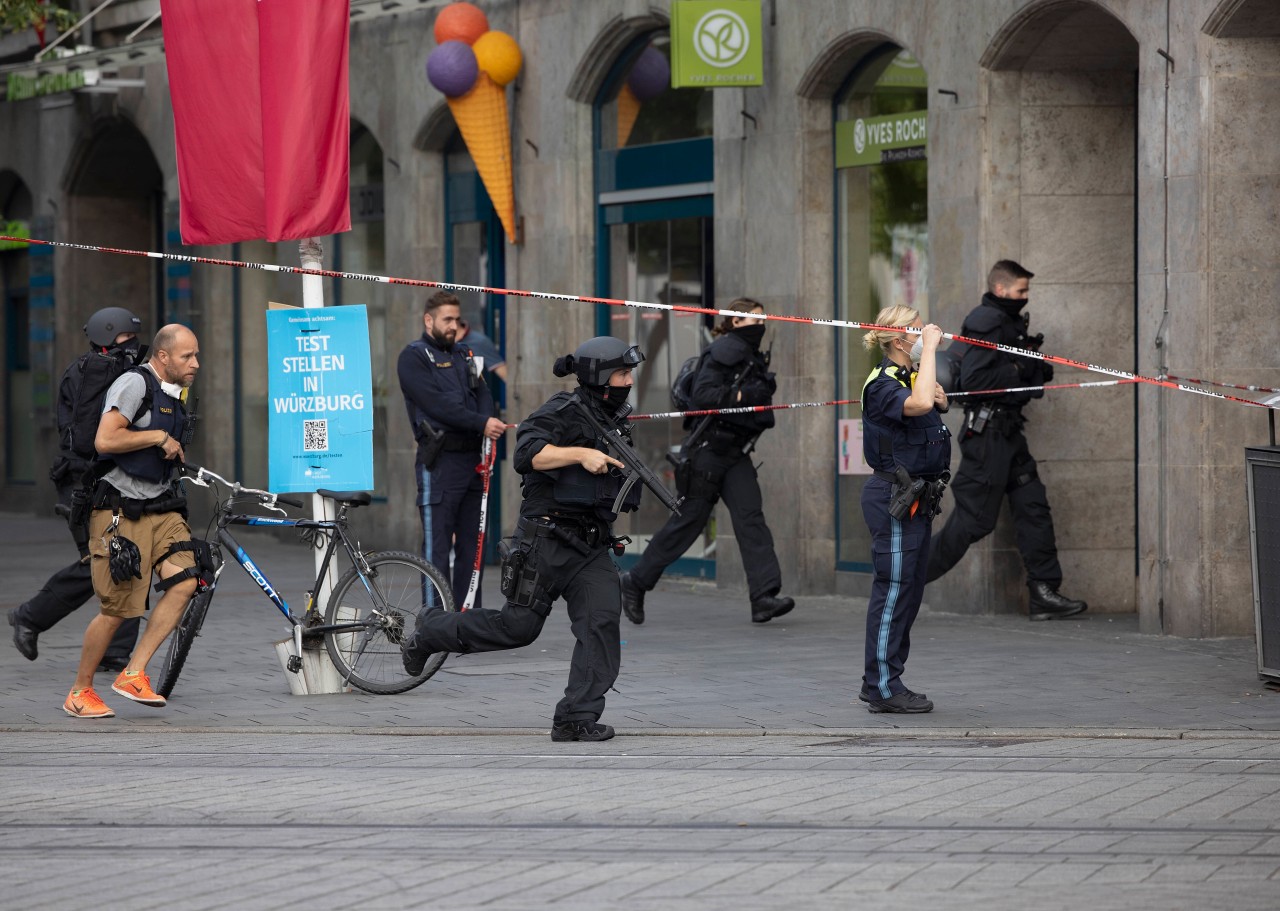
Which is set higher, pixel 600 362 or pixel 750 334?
pixel 750 334

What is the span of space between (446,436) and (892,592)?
3.56m

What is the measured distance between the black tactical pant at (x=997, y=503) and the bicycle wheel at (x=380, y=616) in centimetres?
343

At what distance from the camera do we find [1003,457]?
42.2 ft

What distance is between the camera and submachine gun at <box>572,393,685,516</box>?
29.0 feet

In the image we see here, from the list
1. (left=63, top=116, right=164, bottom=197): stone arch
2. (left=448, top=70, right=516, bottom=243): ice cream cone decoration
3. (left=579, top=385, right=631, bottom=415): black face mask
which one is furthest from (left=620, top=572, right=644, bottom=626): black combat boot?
(left=63, top=116, right=164, bottom=197): stone arch

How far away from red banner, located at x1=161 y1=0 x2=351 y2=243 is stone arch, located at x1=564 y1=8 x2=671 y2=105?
230 inches

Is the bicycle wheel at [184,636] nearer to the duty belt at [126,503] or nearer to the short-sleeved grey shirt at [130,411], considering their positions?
the duty belt at [126,503]

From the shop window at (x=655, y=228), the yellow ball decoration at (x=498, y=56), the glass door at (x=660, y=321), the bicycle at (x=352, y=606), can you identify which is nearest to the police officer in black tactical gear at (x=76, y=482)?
the bicycle at (x=352, y=606)

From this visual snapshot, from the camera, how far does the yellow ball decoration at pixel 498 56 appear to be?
56.7 feet

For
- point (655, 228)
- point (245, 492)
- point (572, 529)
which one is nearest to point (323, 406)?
point (245, 492)

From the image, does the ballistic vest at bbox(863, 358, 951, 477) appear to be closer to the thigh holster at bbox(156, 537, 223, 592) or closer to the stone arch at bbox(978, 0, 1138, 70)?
the thigh holster at bbox(156, 537, 223, 592)

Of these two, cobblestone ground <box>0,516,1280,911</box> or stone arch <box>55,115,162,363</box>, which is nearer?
cobblestone ground <box>0,516,1280,911</box>

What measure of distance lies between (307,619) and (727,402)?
11.3 ft

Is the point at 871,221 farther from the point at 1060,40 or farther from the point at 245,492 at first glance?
the point at 245,492
